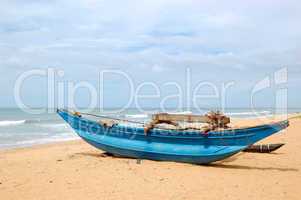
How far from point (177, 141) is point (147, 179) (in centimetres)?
247

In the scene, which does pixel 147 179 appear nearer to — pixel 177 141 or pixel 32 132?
pixel 177 141

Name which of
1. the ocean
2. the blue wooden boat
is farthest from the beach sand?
the ocean

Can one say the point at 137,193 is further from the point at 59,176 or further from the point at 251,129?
the point at 251,129

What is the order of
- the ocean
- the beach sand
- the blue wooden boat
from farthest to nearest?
the ocean < the blue wooden boat < the beach sand

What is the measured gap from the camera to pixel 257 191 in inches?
262

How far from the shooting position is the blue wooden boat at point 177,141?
920cm

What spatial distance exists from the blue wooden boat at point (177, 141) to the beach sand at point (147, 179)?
0.29 metres

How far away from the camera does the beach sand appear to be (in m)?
6.37

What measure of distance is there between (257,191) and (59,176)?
415 cm

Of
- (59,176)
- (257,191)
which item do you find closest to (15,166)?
(59,176)

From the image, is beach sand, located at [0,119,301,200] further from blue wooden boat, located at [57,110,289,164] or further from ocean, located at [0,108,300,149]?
ocean, located at [0,108,300,149]

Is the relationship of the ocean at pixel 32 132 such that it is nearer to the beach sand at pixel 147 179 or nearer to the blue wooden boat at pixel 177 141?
the blue wooden boat at pixel 177 141

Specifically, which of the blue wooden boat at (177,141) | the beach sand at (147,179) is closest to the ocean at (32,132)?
the blue wooden boat at (177,141)

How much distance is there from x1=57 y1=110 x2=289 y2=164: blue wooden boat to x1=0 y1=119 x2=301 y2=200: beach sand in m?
0.29
